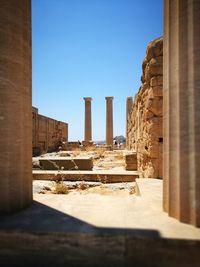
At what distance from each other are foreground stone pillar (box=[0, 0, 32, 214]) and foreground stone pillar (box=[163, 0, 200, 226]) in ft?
7.19

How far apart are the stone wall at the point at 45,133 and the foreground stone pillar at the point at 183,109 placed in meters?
18.0

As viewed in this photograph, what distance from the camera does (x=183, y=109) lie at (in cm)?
250

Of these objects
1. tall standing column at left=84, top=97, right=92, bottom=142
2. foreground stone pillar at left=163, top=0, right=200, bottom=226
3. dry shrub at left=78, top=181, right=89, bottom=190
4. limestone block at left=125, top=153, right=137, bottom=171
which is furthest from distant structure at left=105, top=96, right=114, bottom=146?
foreground stone pillar at left=163, top=0, right=200, bottom=226

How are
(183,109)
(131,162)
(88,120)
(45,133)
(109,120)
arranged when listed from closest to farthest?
(183,109)
(131,162)
(45,133)
(88,120)
(109,120)

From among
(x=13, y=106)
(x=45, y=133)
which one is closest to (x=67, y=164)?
(x=13, y=106)

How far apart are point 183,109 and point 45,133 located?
21157 millimetres

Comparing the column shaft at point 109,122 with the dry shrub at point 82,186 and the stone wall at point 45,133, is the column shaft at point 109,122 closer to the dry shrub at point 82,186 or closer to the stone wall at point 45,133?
the stone wall at point 45,133

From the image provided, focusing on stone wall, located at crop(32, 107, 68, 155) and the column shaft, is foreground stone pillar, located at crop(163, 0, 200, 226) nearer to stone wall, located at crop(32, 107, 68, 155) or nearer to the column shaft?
stone wall, located at crop(32, 107, 68, 155)

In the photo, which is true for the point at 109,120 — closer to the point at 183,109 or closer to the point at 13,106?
the point at 13,106

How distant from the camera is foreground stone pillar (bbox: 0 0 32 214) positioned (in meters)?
2.88

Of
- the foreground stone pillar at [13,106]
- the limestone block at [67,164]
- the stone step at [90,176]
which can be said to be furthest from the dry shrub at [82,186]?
the foreground stone pillar at [13,106]

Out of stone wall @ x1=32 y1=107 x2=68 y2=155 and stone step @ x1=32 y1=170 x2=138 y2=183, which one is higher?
stone wall @ x1=32 y1=107 x2=68 y2=155

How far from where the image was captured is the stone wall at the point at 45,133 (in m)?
19.7

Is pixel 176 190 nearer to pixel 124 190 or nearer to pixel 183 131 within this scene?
pixel 183 131
